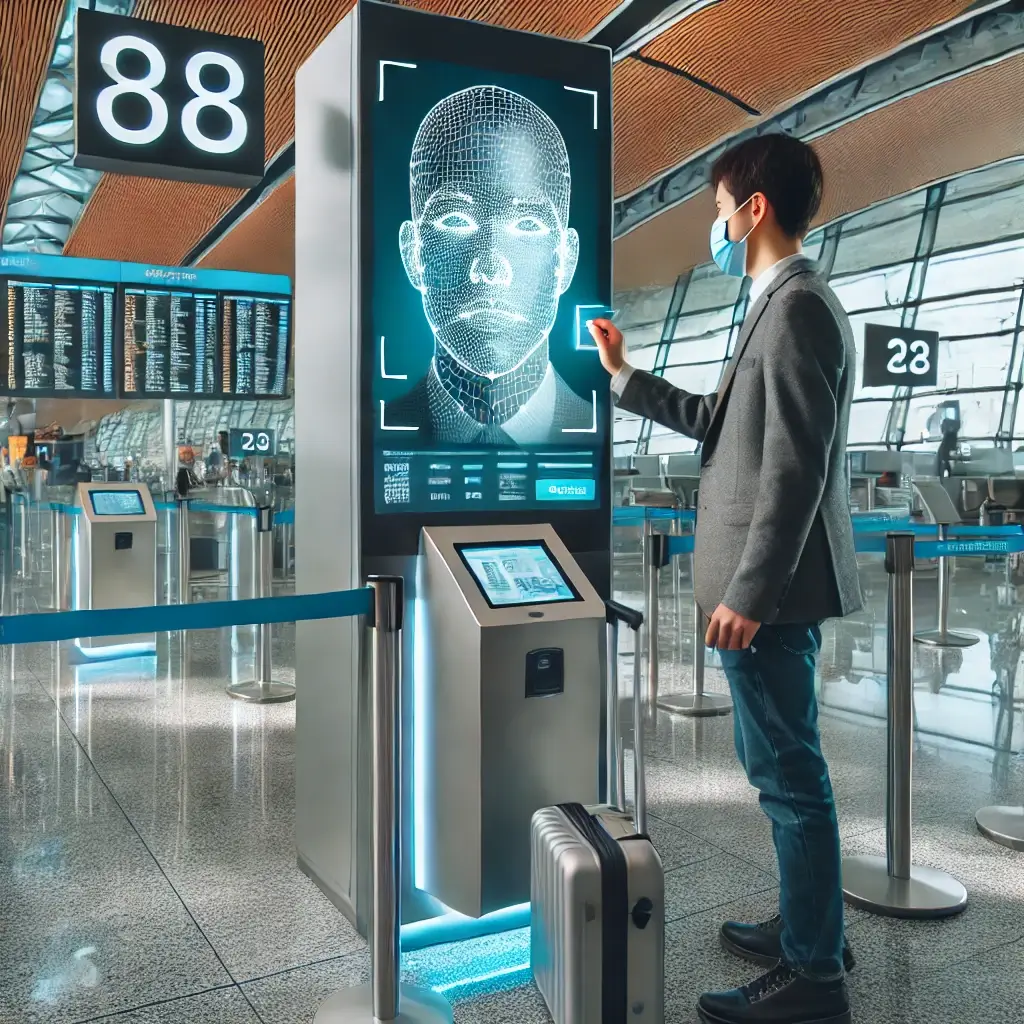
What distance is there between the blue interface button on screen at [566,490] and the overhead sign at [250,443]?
467 inches

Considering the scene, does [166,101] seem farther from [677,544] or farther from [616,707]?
[616,707]

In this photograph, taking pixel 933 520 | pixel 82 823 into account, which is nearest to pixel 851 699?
pixel 933 520

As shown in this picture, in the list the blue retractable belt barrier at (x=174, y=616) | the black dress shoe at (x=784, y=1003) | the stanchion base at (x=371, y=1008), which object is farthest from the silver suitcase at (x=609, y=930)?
the blue retractable belt barrier at (x=174, y=616)

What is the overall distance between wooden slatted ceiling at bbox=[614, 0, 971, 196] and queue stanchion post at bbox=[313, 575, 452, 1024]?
7471 mm

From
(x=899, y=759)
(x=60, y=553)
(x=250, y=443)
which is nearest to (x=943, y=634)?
(x=899, y=759)

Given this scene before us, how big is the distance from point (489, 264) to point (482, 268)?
0.08 feet

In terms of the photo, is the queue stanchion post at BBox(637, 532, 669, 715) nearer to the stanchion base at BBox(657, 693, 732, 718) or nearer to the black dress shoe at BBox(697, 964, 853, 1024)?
the stanchion base at BBox(657, 693, 732, 718)

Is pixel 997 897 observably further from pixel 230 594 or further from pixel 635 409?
pixel 230 594

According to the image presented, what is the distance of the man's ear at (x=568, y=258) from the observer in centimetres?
285

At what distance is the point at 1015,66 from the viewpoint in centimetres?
973

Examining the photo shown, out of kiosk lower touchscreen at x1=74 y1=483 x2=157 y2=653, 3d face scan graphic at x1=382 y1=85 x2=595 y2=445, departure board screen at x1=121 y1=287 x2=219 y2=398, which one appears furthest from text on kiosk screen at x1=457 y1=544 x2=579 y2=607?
departure board screen at x1=121 y1=287 x2=219 y2=398

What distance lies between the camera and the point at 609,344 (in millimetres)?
2594

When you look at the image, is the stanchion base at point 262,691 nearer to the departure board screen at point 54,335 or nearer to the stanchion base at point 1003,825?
the departure board screen at point 54,335

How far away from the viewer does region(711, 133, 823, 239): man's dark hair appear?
217 centimetres
